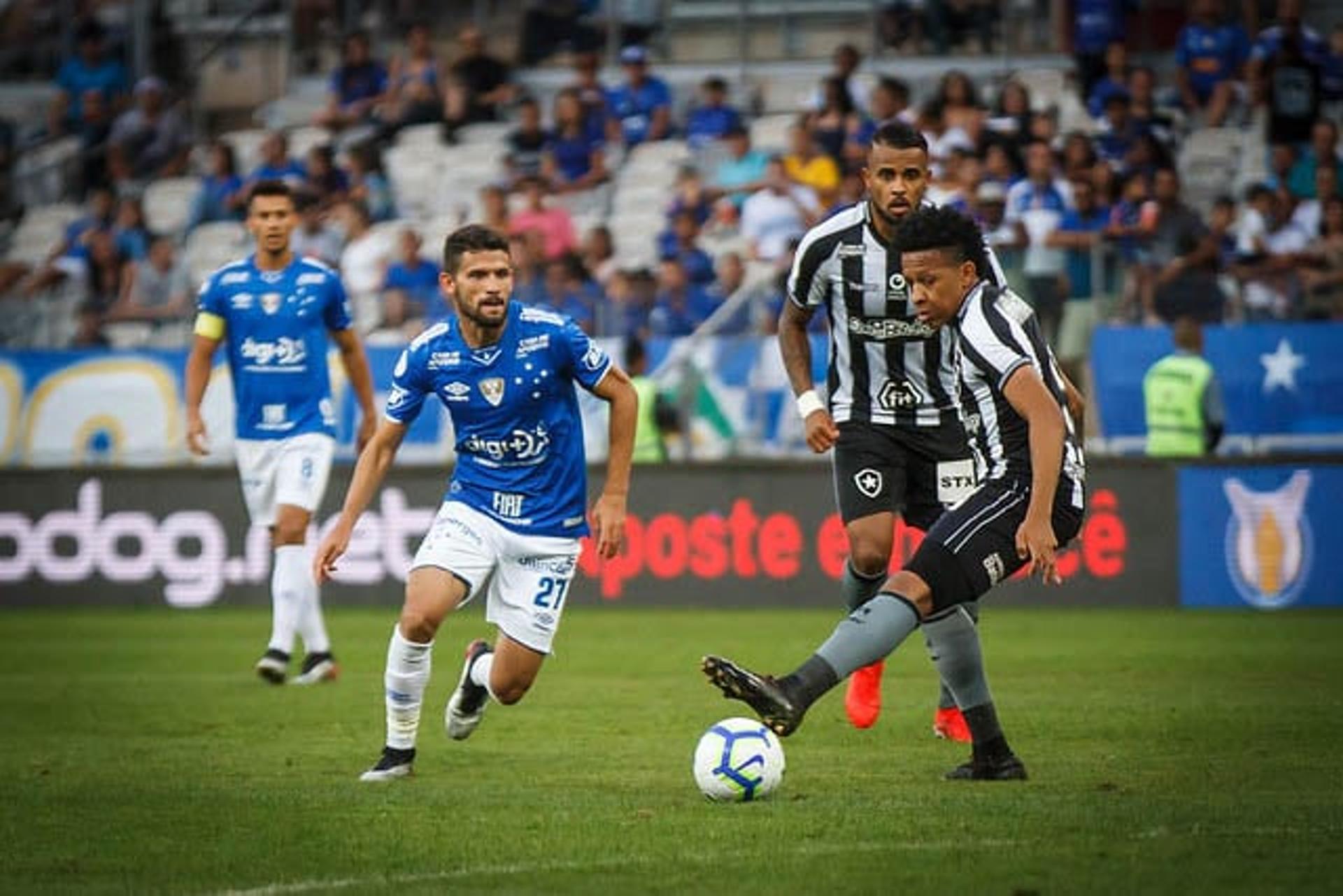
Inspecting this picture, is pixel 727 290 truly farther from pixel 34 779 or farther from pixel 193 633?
pixel 34 779

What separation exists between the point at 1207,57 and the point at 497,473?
14814 millimetres

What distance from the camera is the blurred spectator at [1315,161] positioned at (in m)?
20.4

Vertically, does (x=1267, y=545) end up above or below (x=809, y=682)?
below

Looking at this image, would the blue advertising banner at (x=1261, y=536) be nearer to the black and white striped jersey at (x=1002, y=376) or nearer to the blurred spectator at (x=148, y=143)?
the black and white striped jersey at (x=1002, y=376)

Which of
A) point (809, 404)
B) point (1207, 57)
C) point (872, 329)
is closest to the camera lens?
point (809, 404)

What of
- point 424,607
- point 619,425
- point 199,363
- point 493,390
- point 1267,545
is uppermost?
point 493,390

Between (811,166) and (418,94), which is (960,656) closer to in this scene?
(811,166)

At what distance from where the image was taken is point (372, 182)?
24.1m

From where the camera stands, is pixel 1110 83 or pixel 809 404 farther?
pixel 1110 83

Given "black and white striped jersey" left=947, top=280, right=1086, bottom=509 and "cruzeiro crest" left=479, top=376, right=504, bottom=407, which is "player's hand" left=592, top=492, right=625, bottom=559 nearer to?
"cruzeiro crest" left=479, top=376, right=504, bottom=407

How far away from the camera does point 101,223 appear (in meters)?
24.4

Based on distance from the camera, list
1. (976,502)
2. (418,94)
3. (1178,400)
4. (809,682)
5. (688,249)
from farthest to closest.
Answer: (418,94) → (688,249) → (1178,400) → (976,502) → (809,682)

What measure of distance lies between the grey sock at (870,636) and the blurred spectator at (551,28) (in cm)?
1847

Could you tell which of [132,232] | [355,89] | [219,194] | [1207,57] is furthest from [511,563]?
[355,89]
